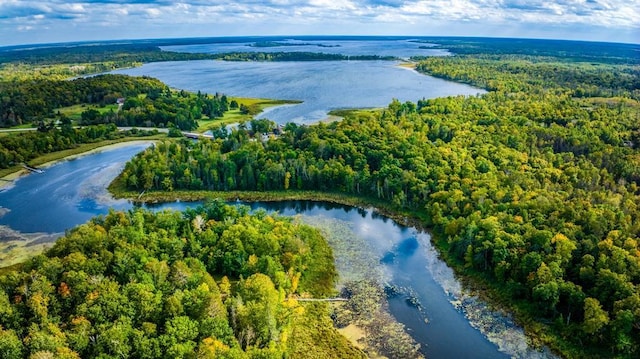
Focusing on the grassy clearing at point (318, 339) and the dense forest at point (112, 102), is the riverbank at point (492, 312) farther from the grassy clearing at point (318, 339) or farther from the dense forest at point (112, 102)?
the dense forest at point (112, 102)

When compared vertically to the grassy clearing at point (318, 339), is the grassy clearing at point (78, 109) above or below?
above

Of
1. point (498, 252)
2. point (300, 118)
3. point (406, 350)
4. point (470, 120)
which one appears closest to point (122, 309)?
point (406, 350)

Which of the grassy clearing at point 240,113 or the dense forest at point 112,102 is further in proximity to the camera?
the grassy clearing at point 240,113

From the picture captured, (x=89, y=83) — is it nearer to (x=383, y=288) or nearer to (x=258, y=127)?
(x=258, y=127)

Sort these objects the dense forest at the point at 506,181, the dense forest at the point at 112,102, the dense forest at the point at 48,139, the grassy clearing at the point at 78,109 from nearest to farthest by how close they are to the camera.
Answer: the dense forest at the point at 506,181 → the dense forest at the point at 48,139 → the dense forest at the point at 112,102 → the grassy clearing at the point at 78,109

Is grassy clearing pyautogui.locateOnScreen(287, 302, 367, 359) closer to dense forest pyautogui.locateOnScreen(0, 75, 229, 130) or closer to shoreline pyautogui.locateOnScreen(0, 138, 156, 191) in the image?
shoreline pyautogui.locateOnScreen(0, 138, 156, 191)

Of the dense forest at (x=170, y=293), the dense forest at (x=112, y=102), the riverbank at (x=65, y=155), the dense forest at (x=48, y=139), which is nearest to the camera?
the dense forest at (x=170, y=293)

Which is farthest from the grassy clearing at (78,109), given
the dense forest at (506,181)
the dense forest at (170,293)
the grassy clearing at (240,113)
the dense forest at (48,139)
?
the dense forest at (170,293)

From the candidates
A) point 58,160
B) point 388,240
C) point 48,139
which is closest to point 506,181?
point 388,240
